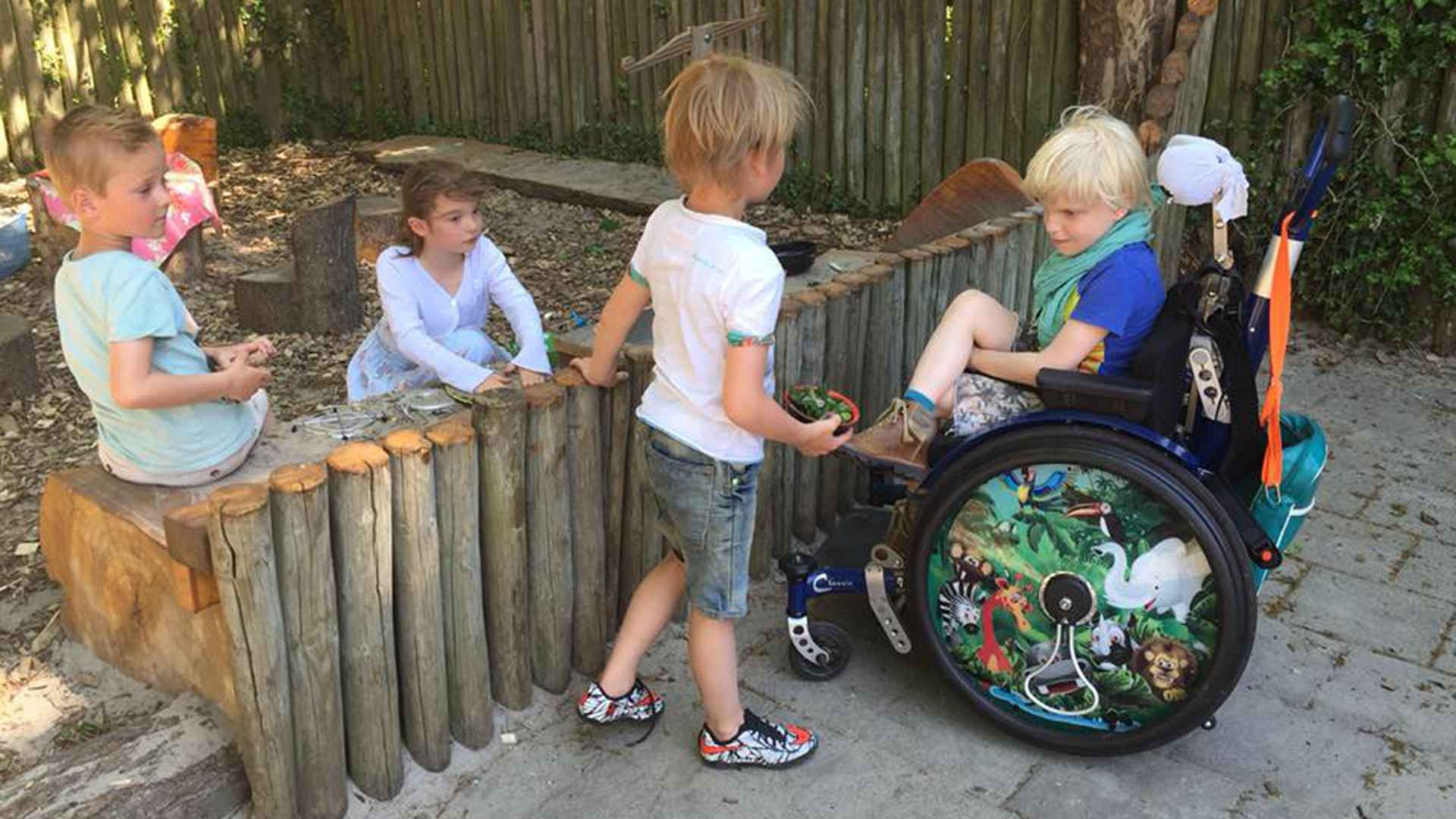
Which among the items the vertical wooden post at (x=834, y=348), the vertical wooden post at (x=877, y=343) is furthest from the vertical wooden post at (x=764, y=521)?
the vertical wooden post at (x=877, y=343)

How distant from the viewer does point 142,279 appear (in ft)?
8.11

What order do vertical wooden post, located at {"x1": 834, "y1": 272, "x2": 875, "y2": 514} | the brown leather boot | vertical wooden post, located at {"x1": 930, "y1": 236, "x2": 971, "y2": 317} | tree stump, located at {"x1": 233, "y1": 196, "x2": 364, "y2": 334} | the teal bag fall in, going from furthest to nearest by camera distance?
tree stump, located at {"x1": 233, "y1": 196, "x2": 364, "y2": 334} → vertical wooden post, located at {"x1": 930, "y1": 236, "x2": 971, "y2": 317} → vertical wooden post, located at {"x1": 834, "y1": 272, "x2": 875, "y2": 514} → the brown leather boot → the teal bag

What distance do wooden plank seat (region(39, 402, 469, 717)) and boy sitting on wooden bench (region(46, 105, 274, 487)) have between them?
9 centimetres

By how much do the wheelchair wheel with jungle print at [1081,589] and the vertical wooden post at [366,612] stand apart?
1.16 metres

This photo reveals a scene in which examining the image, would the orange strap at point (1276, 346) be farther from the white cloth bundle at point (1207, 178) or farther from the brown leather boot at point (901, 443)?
the brown leather boot at point (901, 443)

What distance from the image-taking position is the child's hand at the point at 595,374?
2.81 metres

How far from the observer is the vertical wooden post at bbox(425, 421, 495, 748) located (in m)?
2.61

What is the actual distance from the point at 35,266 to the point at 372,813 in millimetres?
5145

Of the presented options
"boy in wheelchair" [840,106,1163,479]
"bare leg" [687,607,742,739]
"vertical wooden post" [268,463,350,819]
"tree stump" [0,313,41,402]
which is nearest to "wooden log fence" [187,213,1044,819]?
"vertical wooden post" [268,463,350,819]

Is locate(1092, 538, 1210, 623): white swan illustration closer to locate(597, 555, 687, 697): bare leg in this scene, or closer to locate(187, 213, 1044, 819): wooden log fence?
locate(597, 555, 687, 697): bare leg

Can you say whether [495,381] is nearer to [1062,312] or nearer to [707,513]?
[707,513]

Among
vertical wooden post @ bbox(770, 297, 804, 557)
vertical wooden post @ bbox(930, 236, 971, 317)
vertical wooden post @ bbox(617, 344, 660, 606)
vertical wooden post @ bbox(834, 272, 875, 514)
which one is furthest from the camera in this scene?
vertical wooden post @ bbox(930, 236, 971, 317)

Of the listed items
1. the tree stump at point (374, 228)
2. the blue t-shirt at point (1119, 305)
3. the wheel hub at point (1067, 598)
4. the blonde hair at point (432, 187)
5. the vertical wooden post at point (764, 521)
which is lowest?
the vertical wooden post at point (764, 521)

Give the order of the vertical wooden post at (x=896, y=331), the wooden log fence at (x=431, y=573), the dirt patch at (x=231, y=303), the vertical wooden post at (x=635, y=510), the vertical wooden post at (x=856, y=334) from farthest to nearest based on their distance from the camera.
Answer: the vertical wooden post at (x=896, y=331) → the vertical wooden post at (x=856, y=334) → the dirt patch at (x=231, y=303) → the vertical wooden post at (x=635, y=510) → the wooden log fence at (x=431, y=573)
